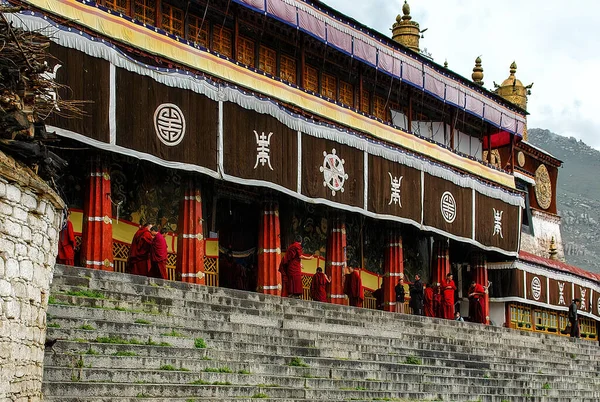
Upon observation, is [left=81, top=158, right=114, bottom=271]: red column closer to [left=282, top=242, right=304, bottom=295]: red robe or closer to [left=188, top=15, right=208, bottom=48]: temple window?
[left=282, top=242, right=304, bottom=295]: red robe

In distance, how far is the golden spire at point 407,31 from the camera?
31.8m

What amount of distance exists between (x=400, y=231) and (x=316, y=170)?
5.06 m

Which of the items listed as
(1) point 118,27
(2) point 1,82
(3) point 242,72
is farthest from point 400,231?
(2) point 1,82

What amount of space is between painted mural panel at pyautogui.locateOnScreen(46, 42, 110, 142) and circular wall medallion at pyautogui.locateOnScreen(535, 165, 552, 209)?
22612mm

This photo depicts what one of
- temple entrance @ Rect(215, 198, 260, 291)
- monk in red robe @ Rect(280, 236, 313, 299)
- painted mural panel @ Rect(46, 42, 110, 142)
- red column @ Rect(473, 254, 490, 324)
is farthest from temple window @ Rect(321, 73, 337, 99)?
painted mural panel @ Rect(46, 42, 110, 142)

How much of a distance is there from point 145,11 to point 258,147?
3467 millimetres

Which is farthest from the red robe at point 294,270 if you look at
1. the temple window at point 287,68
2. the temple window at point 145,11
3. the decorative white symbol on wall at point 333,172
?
the temple window at point 287,68

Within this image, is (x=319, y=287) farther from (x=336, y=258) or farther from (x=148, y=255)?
Answer: (x=148, y=255)

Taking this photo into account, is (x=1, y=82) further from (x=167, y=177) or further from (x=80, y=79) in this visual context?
(x=167, y=177)

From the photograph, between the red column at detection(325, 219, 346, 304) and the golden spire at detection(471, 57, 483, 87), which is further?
the golden spire at detection(471, 57, 483, 87)

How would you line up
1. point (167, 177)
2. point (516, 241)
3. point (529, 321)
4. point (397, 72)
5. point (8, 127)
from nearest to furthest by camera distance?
point (8, 127) → point (167, 177) → point (397, 72) → point (516, 241) → point (529, 321)

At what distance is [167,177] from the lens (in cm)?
1923

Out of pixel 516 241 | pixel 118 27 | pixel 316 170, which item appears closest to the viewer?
pixel 118 27

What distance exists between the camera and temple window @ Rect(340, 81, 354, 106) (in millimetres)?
24969
